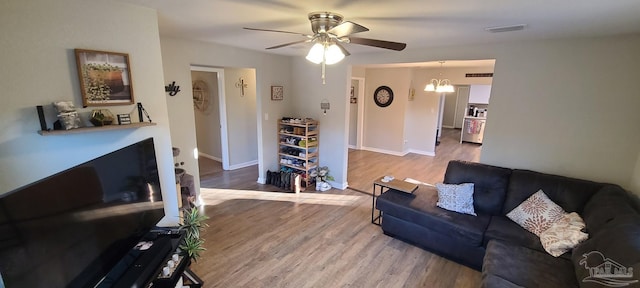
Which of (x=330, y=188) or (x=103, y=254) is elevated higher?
(x=103, y=254)

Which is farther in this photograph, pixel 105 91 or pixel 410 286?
pixel 410 286

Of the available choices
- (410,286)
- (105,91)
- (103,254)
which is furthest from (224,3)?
(410,286)

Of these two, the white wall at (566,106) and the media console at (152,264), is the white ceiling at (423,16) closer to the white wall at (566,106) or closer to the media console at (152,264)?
the white wall at (566,106)

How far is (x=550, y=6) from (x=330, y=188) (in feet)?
12.1

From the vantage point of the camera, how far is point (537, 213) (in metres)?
2.55

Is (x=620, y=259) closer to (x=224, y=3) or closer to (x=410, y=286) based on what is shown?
(x=410, y=286)

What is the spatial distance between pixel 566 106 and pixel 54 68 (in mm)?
4357

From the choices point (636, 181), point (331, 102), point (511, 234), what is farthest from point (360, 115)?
point (636, 181)

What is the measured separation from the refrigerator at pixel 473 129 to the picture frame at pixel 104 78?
Result: 353 inches

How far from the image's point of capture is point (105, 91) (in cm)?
185

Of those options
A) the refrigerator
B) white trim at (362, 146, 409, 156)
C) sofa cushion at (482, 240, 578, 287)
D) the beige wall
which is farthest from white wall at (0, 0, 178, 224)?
the refrigerator

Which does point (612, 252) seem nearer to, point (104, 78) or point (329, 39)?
point (329, 39)

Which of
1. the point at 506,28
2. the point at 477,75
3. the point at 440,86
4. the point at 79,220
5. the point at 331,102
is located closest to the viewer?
the point at 79,220

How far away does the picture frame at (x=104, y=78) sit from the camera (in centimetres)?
175
